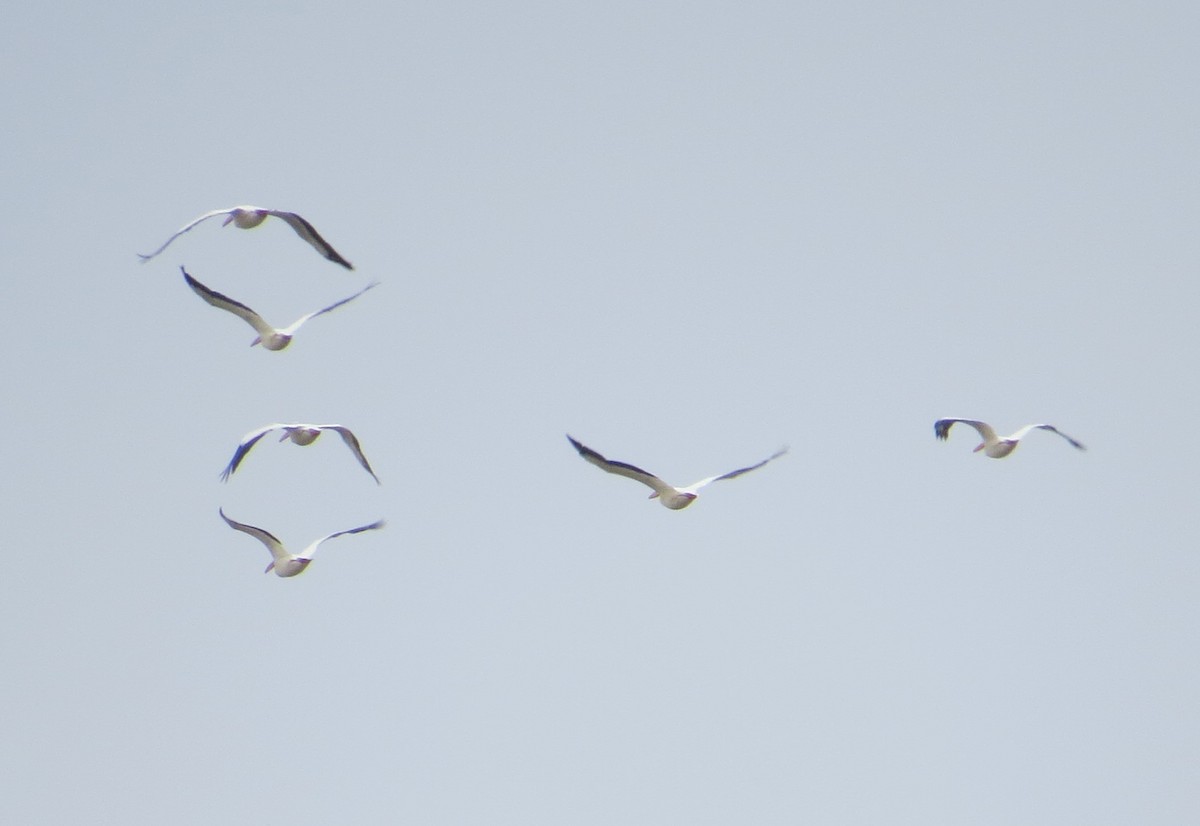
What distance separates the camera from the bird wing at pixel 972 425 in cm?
4259

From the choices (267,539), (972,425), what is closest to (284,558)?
(267,539)

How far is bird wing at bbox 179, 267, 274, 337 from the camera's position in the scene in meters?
41.1

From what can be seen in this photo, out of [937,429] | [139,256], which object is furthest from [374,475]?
[937,429]

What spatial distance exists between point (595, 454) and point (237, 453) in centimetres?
667

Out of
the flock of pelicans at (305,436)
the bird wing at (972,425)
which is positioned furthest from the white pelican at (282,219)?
the bird wing at (972,425)

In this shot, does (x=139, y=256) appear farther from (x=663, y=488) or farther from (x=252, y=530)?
(x=663, y=488)

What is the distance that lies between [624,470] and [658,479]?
1.31m

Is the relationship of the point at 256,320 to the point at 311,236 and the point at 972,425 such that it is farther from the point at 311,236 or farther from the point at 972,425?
the point at 972,425

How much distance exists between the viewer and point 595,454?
3581 cm

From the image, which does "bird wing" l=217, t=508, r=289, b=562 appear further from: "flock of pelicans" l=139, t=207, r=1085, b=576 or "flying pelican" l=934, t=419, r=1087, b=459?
"flying pelican" l=934, t=419, r=1087, b=459

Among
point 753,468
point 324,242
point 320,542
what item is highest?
point 324,242

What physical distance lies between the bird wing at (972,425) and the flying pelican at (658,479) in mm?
6165

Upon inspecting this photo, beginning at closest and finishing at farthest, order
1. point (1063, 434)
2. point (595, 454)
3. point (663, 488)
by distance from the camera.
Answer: point (595, 454), point (663, 488), point (1063, 434)

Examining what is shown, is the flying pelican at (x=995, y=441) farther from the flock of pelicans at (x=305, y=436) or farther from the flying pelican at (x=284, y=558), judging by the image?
the flying pelican at (x=284, y=558)
